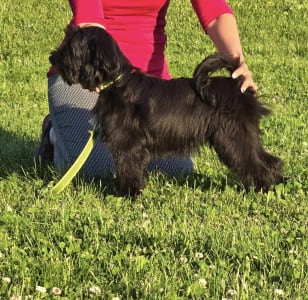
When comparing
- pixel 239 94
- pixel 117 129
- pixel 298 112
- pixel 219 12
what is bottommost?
pixel 298 112

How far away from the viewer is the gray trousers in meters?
5.05

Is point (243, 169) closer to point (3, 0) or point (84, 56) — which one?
point (84, 56)

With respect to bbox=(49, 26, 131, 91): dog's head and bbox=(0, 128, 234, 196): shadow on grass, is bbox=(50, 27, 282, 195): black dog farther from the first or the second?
bbox=(0, 128, 234, 196): shadow on grass

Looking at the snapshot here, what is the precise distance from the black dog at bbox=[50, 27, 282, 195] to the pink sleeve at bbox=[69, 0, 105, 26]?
23 centimetres

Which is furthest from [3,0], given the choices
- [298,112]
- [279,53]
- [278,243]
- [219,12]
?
[278,243]

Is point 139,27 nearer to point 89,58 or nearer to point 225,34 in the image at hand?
point 225,34

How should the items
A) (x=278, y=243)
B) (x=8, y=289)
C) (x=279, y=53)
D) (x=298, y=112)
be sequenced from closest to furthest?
(x=8, y=289) < (x=278, y=243) < (x=298, y=112) < (x=279, y=53)

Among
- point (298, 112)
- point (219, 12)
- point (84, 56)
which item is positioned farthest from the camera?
point (298, 112)

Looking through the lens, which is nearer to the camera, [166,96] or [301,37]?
[166,96]

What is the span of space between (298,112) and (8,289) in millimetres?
5155

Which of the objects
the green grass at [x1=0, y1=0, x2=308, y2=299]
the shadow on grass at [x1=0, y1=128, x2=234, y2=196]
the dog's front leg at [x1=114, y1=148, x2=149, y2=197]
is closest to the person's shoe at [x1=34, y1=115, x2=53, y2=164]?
the shadow on grass at [x1=0, y1=128, x2=234, y2=196]

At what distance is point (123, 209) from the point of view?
4121 mm

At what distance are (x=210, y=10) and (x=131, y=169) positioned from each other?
1484mm

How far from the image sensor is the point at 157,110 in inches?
165
